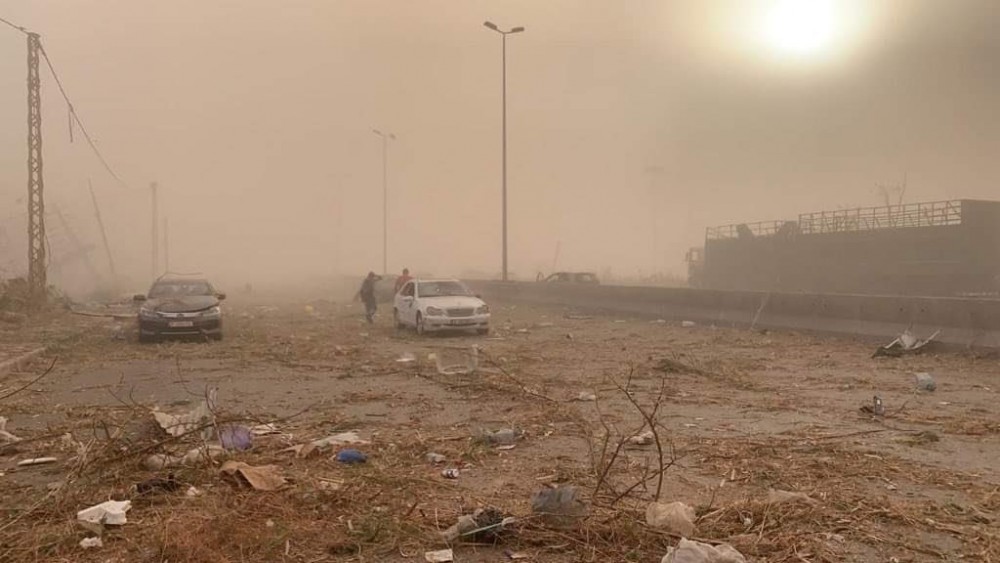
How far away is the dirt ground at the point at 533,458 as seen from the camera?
169 inches

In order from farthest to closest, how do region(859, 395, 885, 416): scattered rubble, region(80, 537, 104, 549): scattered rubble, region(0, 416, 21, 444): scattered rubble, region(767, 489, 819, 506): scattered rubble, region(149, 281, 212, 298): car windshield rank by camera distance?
region(149, 281, 212, 298): car windshield, region(859, 395, 885, 416): scattered rubble, region(0, 416, 21, 444): scattered rubble, region(767, 489, 819, 506): scattered rubble, region(80, 537, 104, 549): scattered rubble

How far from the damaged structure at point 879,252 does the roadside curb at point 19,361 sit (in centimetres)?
2305

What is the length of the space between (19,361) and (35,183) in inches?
654

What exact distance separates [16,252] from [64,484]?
7426 cm

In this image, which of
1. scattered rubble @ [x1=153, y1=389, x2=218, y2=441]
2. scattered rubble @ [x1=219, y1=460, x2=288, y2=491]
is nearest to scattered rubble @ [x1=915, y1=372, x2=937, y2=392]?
scattered rubble @ [x1=219, y1=460, x2=288, y2=491]

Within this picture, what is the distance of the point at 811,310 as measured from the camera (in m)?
16.2

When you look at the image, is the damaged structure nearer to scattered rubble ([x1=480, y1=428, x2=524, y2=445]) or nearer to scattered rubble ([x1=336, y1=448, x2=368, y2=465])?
scattered rubble ([x1=480, y1=428, x2=524, y2=445])

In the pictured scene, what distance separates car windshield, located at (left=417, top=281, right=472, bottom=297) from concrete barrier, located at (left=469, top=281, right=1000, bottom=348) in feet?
20.2

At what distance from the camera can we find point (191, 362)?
1373 centimetres

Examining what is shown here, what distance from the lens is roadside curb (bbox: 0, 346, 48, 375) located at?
12061 millimetres

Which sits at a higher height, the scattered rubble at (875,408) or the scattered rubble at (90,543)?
the scattered rubble at (875,408)

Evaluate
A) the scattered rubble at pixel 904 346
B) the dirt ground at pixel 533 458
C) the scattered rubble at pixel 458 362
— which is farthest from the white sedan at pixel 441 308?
the scattered rubble at pixel 904 346

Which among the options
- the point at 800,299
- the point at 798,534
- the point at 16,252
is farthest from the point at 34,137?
the point at 16,252

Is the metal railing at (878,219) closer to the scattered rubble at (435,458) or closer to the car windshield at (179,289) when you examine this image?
the car windshield at (179,289)
